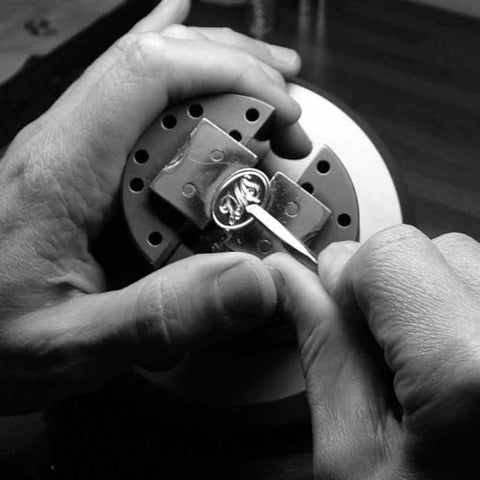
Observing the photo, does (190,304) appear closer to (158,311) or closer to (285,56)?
(158,311)

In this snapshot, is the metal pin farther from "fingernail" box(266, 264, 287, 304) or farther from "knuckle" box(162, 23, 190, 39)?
"knuckle" box(162, 23, 190, 39)

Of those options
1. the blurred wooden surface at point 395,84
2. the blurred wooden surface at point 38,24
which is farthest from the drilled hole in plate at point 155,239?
the blurred wooden surface at point 38,24

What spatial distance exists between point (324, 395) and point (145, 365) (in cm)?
22

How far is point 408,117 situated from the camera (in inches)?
56.6

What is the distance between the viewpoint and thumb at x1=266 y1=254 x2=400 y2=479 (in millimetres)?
510

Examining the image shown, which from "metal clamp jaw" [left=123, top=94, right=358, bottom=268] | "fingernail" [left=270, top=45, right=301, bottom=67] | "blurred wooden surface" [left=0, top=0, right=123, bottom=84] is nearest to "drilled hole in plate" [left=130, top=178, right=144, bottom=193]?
"metal clamp jaw" [left=123, top=94, right=358, bottom=268]

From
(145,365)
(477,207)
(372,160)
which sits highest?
(372,160)

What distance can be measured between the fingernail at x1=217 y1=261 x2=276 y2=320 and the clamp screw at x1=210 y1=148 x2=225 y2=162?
0.13 m

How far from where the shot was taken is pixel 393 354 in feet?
1.58

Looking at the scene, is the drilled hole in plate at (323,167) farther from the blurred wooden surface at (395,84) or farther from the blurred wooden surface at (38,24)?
the blurred wooden surface at (38,24)

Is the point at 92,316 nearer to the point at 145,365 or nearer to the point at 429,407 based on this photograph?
the point at 145,365

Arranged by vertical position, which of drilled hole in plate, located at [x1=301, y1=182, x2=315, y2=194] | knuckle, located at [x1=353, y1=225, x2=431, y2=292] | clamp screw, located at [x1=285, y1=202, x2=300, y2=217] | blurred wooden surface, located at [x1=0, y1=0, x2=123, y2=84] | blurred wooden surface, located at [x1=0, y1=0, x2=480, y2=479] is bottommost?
blurred wooden surface, located at [x1=0, y1=0, x2=480, y2=479]

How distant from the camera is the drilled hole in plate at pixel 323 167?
720 mm

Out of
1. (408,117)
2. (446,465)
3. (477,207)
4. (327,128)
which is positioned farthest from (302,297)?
(408,117)
